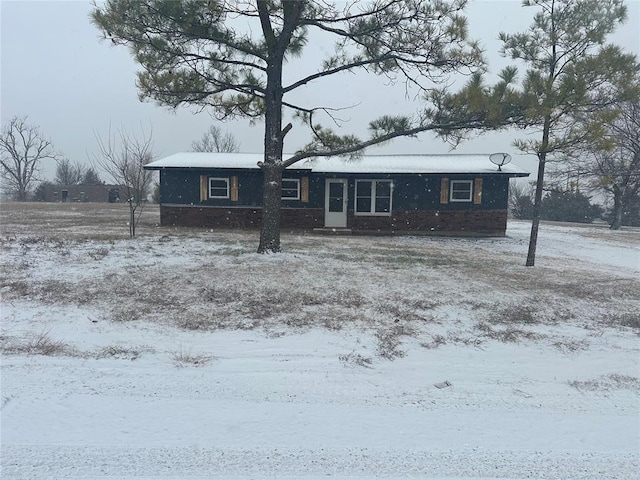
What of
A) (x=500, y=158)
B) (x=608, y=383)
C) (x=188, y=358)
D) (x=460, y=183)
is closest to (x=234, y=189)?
(x=460, y=183)

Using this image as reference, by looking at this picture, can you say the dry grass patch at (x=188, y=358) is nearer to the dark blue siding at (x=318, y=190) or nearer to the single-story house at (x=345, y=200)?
the single-story house at (x=345, y=200)

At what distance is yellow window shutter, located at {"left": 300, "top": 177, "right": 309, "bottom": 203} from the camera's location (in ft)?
56.7

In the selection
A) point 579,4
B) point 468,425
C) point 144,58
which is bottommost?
point 468,425

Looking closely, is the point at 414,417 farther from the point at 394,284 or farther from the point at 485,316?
the point at 394,284

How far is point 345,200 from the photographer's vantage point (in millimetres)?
17484

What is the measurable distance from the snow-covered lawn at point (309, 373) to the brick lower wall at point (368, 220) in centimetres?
887

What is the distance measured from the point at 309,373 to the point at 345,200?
1365cm

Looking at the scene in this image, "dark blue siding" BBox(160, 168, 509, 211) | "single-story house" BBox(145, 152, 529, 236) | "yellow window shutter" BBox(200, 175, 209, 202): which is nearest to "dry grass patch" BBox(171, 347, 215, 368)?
"single-story house" BBox(145, 152, 529, 236)

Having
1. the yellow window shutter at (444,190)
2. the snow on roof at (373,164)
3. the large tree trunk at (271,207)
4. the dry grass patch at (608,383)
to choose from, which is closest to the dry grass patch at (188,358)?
the dry grass patch at (608,383)

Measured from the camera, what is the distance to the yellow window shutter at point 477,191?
56.3 ft

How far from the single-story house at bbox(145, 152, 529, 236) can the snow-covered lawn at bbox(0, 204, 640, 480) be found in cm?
892

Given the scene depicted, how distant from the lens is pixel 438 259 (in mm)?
10781

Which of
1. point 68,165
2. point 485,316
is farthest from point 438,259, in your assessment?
point 68,165

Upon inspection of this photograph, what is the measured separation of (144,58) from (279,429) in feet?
26.7
